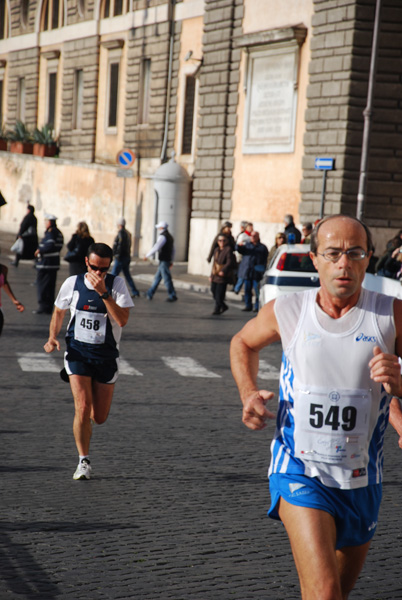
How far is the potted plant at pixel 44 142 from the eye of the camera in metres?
42.7

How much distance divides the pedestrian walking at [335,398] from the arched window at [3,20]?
48.4 m

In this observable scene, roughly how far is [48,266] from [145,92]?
67.4 ft

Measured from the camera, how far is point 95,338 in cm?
757

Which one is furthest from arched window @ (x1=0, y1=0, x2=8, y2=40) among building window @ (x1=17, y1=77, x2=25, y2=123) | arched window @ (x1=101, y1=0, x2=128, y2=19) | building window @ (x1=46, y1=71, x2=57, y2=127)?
arched window @ (x1=101, y1=0, x2=128, y2=19)

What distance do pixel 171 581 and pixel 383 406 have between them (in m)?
1.60

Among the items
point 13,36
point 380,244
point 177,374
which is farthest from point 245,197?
point 13,36

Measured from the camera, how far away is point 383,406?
12.9 feet

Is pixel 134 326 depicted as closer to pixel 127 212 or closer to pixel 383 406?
pixel 383 406

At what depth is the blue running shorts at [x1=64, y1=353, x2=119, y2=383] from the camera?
748 centimetres

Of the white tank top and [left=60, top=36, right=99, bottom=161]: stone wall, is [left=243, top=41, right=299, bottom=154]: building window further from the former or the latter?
the white tank top

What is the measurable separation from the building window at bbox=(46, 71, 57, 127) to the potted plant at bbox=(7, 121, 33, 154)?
157cm

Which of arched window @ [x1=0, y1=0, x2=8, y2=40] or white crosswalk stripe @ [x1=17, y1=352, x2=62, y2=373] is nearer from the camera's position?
white crosswalk stripe @ [x1=17, y1=352, x2=62, y2=373]

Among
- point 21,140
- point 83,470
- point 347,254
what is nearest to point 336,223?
point 347,254

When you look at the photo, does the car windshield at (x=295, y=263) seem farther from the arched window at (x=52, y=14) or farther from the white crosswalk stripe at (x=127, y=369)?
the arched window at (x=52, y=14)
